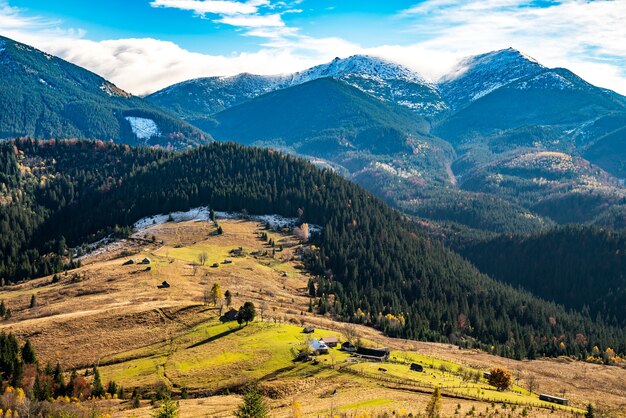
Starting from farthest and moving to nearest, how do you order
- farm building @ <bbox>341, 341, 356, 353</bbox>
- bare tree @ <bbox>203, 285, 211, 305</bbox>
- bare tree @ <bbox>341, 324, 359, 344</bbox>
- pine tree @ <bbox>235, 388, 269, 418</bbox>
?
bare tree @ <bbox>203, 285, 211, 305</bbox>
bare tree @ <bbox>341, 324, 359, 344</bbox>
farm building @ <bbox>341, 341, 356, 353</bbox>
pine tree @ <bbox>235, 388, 269, 418</bbox>

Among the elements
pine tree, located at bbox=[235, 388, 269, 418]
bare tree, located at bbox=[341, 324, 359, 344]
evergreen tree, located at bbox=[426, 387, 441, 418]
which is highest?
pine tree, located at bbox=[235, 388, 269, 418]

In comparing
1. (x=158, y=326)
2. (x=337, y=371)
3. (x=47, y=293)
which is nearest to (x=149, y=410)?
(x=337, y=371)

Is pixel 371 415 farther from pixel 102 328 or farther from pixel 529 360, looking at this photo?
pixel 529 360

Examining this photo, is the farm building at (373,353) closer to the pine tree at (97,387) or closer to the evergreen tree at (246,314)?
the evergreen tree at (246,314)

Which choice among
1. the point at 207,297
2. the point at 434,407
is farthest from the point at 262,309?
the point at 434,407

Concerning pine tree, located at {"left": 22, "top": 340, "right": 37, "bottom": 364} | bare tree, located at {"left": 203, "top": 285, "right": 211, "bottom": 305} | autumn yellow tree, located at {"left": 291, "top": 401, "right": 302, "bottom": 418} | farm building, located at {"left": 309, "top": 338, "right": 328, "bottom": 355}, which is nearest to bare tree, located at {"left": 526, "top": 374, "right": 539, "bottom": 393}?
farm building, located at {"left": 309, "top": 338, "right": 328, "bottom": 355}

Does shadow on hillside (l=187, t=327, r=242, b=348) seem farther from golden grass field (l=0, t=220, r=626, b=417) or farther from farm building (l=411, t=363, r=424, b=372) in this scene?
farm building (l=411, t=363, r=424, b=372)
